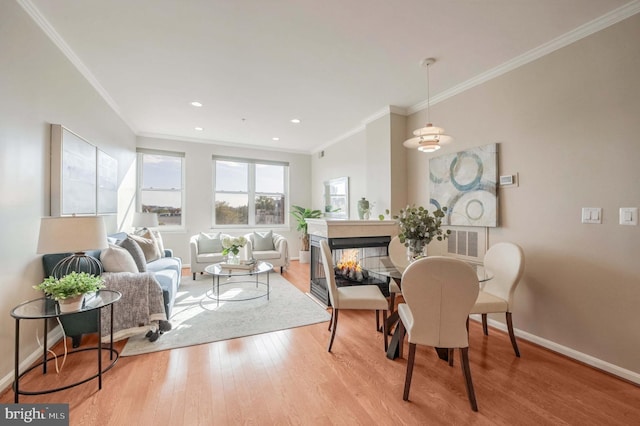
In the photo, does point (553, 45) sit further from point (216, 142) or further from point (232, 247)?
point (216, 142)

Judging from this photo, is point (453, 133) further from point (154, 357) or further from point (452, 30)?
point (154, 357)

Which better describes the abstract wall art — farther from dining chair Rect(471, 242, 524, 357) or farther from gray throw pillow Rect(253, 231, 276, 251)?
gray throw pillow Rect(253, 231, 276, 251)

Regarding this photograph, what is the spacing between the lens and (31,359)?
207cm

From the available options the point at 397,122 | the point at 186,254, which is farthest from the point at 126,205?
the point at 397,122

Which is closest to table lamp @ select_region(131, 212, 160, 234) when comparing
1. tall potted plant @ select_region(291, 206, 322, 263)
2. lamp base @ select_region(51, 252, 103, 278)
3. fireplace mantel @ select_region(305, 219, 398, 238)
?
lamp base @ select_region(51, 252, 103, 278)

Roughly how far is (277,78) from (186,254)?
4.19 metres

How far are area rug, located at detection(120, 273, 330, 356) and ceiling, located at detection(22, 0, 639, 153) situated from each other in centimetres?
272

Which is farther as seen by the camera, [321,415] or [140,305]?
[140,305]

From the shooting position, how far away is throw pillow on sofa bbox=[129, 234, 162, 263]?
3629 mm

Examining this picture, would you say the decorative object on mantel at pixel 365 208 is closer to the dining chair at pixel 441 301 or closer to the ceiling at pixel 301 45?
the ceiling at pixel 301 45

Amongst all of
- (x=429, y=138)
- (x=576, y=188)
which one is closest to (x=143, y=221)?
(x=429, y=138)

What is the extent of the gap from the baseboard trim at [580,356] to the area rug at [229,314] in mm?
1949

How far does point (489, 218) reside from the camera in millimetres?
2887

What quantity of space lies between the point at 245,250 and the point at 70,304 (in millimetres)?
2726
